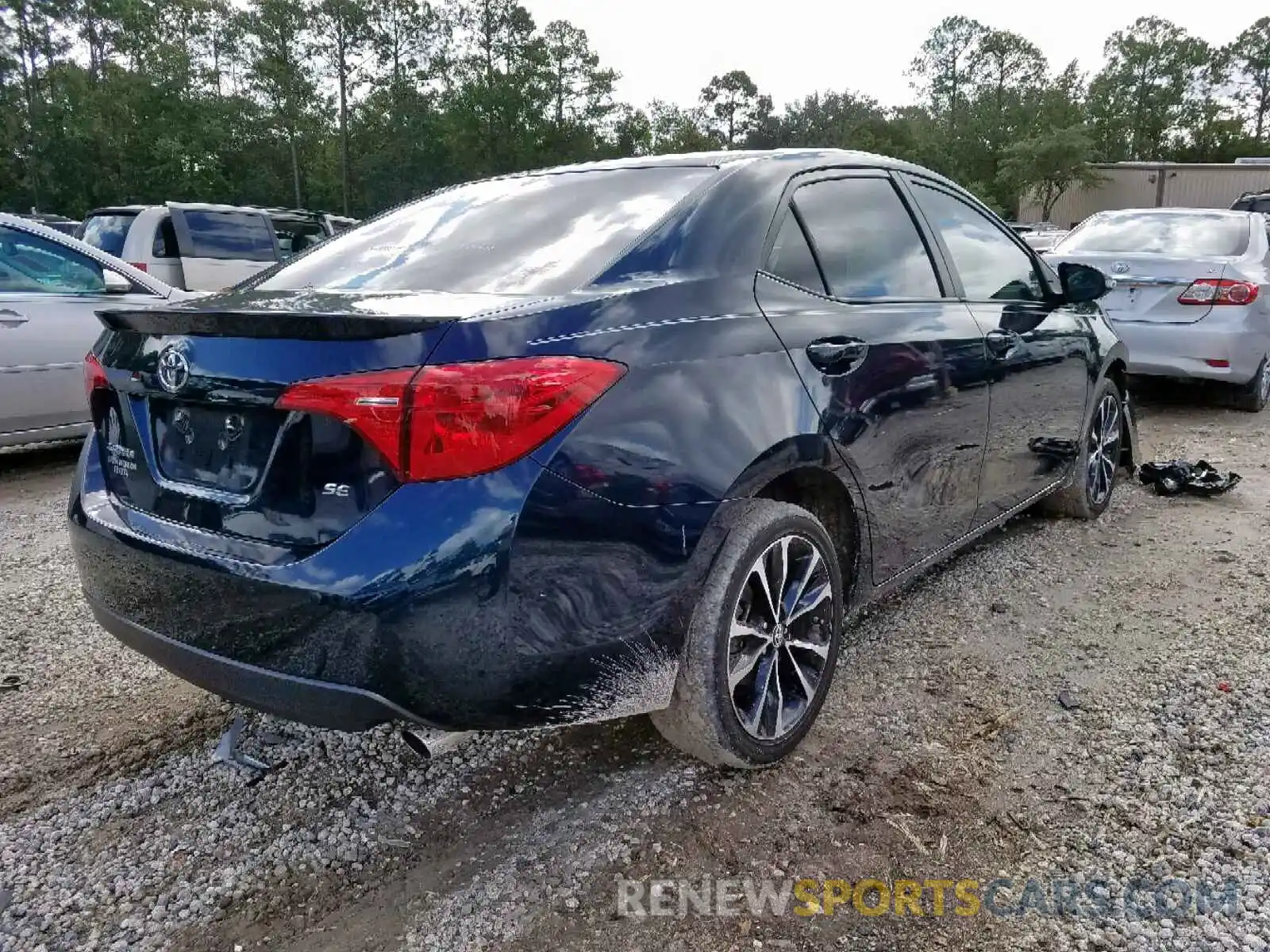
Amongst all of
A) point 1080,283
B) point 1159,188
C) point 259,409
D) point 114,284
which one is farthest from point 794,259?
point 1159,188

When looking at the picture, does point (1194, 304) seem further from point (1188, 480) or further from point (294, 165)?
point (294, 165)

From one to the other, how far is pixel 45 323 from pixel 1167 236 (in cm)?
797

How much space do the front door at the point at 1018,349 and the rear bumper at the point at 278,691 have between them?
93.6 inches

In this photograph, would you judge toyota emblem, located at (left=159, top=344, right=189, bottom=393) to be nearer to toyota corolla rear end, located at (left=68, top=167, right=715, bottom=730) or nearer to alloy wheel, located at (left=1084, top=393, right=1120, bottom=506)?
toyota corolla rear end, located at (left=68, top=167, right=715, bottom=730)

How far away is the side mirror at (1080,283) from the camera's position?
3.95 meters

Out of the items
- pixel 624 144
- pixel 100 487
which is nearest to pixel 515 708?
pixel 100 487

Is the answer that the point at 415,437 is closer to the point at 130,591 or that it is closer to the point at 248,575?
the point at 248,575

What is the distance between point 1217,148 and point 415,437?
76.6m

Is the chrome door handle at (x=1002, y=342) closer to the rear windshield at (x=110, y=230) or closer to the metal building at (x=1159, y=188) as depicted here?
the rear windshield at (x=110, y=230)

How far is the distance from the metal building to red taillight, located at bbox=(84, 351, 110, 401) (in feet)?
137

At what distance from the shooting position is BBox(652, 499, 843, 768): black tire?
7.29 ft

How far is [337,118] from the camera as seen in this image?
169ft

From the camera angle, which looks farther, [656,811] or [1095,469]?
[1095,469]

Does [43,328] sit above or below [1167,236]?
below
